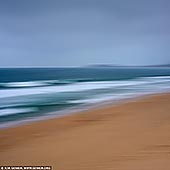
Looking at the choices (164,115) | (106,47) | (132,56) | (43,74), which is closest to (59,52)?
(43,74)

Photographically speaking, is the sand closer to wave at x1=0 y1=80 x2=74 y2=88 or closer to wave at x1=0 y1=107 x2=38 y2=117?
wave at x1=0 y1=107 x2=38 y2=117

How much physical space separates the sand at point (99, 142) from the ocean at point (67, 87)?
13 centimetres

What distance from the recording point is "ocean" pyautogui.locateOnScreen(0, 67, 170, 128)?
1694 mm

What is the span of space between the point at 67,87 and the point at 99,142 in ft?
1.56

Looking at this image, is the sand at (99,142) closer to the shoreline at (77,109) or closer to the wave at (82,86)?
the shoreline at (77,109)

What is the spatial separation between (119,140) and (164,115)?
39 centimetres

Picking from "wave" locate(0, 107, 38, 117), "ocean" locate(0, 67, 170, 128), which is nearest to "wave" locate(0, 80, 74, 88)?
"ocean" locate(0, 67, 170, 128)

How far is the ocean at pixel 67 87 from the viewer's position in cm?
169

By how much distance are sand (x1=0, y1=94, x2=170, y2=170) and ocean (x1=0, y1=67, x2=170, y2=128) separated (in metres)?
0.13

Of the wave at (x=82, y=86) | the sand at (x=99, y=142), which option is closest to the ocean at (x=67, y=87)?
the wave at (x=82, y=86)

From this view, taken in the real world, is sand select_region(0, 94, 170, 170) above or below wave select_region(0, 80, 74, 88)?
below

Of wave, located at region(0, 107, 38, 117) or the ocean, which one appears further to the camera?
wave, located at region(0, 107, 38, 117)

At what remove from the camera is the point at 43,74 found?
68.7 inches

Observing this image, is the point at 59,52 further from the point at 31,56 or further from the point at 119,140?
the point at 119,140
